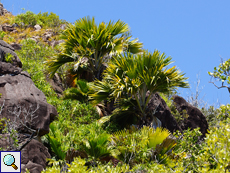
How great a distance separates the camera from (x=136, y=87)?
11.4 meters

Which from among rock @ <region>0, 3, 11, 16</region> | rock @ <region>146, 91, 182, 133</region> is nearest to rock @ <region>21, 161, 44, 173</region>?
rock @ <region>146, 91, 182, 133</region>

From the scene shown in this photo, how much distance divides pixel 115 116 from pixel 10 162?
6.52 m

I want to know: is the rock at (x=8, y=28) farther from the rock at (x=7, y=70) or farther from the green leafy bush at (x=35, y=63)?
the rock at (x=7, y=70)

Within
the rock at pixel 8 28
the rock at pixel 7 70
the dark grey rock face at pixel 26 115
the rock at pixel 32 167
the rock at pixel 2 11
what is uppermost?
the rock at pixel 2 11

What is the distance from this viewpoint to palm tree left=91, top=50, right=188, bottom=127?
11.6 meters

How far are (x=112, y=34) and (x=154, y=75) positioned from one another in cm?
464

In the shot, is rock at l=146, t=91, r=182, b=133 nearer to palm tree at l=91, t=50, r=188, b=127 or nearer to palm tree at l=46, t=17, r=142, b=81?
palm tree at l=91, t=50, r=188, b=127

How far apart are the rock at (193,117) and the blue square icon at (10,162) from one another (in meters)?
10.2

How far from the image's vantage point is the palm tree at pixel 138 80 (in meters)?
11.6

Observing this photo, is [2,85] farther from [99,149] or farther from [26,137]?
[99,149]

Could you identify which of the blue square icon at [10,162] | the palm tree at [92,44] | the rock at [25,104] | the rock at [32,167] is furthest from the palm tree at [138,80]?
the blue square icon at [10,162]

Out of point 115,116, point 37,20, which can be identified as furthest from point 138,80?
point 37,20

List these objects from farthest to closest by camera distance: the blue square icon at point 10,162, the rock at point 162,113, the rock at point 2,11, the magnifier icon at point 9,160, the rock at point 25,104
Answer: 1. the rock at point 2,11
2. the rock at point 162,113
3. the rock at point 25,104
4. the magnifier icon at point 9,160
5. the blue square icon at point 10,162

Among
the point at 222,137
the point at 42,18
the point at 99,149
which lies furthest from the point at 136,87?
the point at 42,18
